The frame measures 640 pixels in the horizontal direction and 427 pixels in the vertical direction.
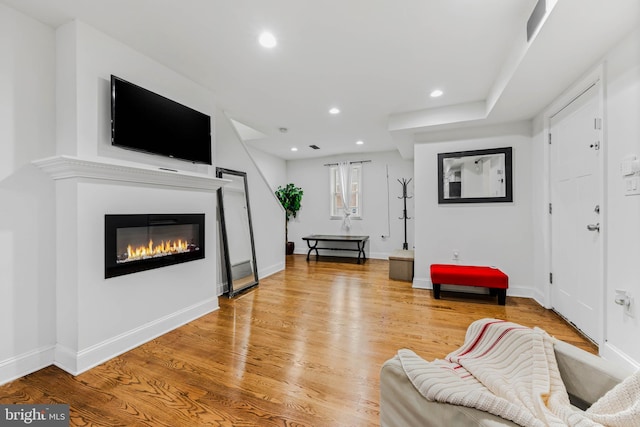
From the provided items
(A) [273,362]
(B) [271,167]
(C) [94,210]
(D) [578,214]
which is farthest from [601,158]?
(B) [271,167]

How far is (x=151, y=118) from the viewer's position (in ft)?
7.88

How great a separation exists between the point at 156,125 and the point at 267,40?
1215 millimetres

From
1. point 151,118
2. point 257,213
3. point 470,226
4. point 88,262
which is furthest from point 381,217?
point 88,262

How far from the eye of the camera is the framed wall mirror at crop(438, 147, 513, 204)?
11.8 feet

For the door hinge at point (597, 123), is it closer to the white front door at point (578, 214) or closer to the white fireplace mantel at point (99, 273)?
the white front door at point (578, 214)

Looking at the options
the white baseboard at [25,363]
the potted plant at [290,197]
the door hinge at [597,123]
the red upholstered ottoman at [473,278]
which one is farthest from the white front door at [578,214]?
the potted plant at [290,197]

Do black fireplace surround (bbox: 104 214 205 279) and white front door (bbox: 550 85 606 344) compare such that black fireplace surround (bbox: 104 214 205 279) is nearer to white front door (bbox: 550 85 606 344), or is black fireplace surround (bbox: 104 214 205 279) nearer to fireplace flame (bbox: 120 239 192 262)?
fireplace flame (bbox: 120 239 192 262)

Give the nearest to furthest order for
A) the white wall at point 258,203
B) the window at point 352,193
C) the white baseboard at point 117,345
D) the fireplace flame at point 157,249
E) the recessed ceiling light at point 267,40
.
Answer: the white baseboard at point 117,345 < the recessed ceiling light at point 267,40 < the fireplace flame at point 157,249 < the white wall at point 258,203 < the window at point 352,193

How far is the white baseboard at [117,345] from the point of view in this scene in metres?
1.91

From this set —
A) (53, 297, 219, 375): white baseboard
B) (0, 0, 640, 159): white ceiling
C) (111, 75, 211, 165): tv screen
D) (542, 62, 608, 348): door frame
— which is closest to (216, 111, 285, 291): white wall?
(0, 0, 640, 159): white ceiling

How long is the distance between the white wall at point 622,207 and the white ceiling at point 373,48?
0.25 meters

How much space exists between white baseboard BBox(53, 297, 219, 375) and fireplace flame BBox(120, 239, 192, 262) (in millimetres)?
584

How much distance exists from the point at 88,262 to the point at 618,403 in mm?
2788

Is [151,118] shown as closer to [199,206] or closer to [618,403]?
[199,206]
